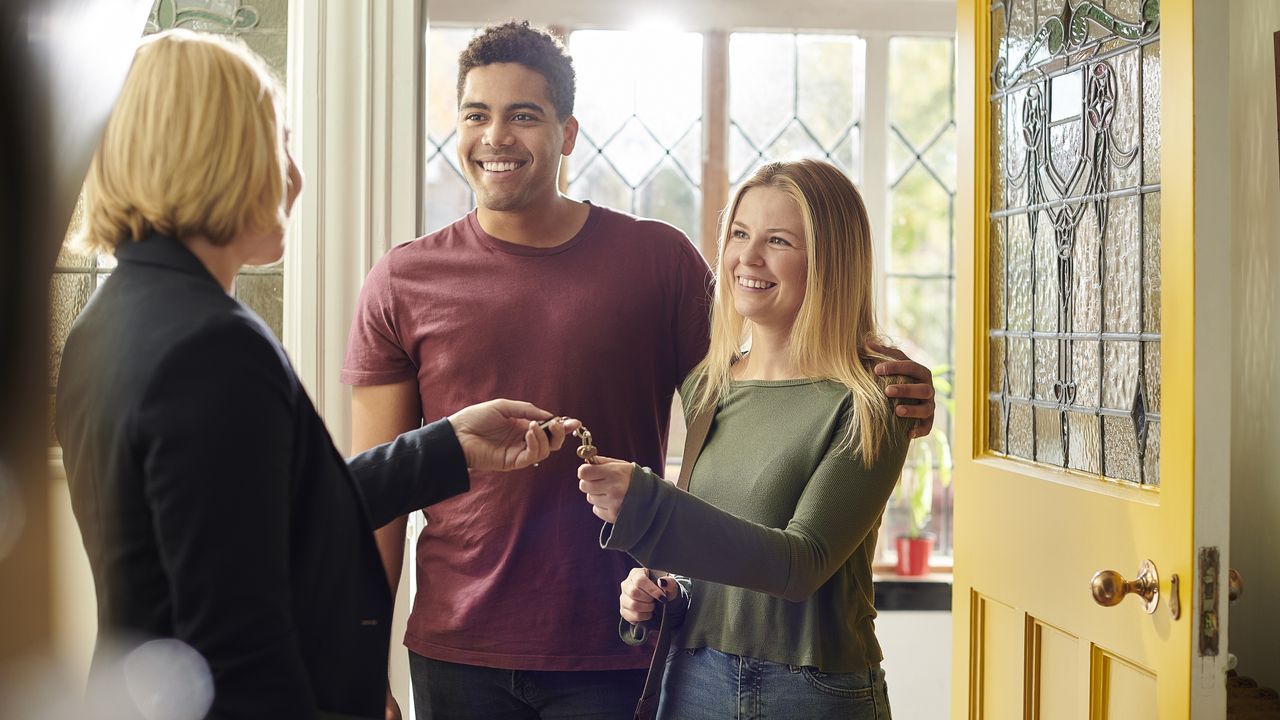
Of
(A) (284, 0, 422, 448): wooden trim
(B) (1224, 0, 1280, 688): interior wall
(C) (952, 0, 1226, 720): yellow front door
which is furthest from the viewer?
(B) (1224, 0, 1280, 688): interior wall

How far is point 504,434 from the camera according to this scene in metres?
1.12

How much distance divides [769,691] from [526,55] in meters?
0.95

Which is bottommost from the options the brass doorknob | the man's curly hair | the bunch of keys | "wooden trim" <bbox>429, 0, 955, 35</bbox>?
the brass doorknob

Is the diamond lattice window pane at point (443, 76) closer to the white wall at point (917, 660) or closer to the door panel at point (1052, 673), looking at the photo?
the white wall at point (917, 660)

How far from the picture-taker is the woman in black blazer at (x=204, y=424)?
0.57 metres

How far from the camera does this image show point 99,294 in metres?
0.61

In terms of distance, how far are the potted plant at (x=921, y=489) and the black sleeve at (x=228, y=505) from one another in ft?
9.27

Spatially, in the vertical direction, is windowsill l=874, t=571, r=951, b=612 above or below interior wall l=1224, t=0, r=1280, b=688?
below

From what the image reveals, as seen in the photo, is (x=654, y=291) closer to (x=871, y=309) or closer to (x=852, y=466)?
(x=871, y=309)

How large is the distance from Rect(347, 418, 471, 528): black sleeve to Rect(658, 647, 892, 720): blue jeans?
0.45 metres

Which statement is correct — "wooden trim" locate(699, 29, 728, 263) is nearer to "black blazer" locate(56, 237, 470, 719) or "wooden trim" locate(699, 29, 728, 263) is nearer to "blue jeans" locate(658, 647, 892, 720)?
"blue jeans" locate(658, 647, 892, 720)

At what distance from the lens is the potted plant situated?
3252 mm

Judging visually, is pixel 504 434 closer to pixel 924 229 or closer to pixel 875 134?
pixel 875 134

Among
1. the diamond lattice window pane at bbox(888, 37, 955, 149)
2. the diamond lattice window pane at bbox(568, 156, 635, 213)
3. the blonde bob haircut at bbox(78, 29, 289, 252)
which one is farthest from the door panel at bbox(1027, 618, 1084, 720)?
the diamond lattice window pane at bbox(888, 37, 955, 149)
